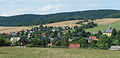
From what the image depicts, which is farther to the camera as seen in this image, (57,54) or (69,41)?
(69,41)

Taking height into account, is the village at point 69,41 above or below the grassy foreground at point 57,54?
below

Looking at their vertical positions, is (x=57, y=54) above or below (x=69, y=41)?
above

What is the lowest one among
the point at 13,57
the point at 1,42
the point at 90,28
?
the point at 90,28

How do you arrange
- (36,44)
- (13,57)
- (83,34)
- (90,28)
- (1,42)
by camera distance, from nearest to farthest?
(13,57), (1,42), (36,44), (83,34), (90,28)

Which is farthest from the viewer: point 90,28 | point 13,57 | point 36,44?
point 90,28

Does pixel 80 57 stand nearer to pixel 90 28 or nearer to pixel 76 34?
pixel 76 34

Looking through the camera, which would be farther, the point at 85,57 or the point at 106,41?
the point at 106,41

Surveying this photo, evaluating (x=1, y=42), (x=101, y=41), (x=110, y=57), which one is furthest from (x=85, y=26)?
(x=110, y=57)

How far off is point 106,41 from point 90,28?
284 ft

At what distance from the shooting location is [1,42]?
7044 cm

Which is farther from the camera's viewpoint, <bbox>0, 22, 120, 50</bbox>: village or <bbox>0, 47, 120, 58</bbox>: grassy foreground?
<bbox>0, 22, 120, 50</bbox>: village

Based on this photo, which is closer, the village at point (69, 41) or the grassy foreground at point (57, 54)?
the grassy foreground at point (57, 54)

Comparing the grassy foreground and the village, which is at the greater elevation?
the grassy foreground

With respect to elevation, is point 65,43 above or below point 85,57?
below
